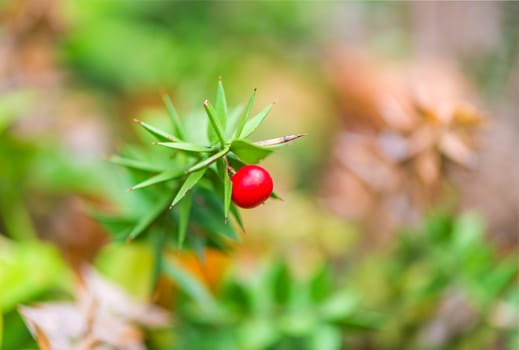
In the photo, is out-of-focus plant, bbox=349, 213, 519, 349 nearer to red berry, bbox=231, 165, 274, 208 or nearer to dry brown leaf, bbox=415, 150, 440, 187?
dry brown leaf, bbox=415, 150, 440, 187

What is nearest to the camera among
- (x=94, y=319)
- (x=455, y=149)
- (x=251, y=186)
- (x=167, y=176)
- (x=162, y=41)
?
(x=251, y=186)

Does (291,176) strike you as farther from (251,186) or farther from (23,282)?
(251,186)

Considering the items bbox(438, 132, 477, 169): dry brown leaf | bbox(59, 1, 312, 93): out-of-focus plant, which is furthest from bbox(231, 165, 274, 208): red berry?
bbox(59, 1, 312, 93): out-of-focus plant

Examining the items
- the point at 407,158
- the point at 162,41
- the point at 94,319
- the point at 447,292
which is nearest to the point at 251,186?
the point at 94,319

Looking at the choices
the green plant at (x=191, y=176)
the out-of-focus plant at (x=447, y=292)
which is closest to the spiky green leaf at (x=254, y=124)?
the green plant at (x=191, y=176)

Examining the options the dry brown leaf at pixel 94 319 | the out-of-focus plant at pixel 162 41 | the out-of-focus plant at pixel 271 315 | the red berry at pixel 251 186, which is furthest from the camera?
the out-of-focus plant at pixel 162 41

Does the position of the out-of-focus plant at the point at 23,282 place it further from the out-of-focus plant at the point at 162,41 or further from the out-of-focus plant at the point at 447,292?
the out-of-focus plant at the point at 162,41

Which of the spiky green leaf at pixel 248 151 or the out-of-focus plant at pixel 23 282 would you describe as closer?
the spiky green leaf at pixel 248 151
